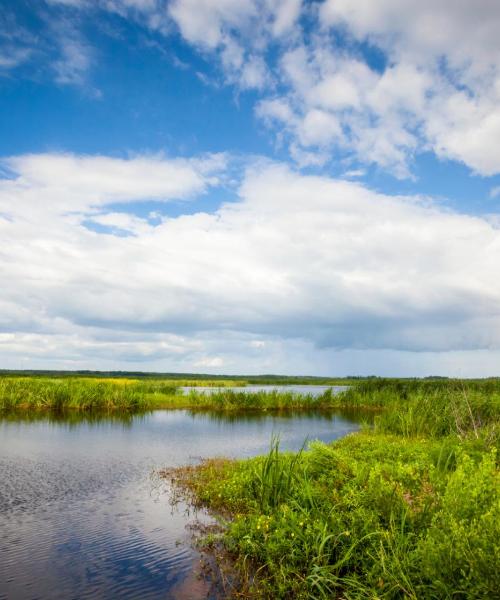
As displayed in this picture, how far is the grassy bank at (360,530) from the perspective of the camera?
5.67 metres

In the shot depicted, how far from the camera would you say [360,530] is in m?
7.67

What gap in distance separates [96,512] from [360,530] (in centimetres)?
691

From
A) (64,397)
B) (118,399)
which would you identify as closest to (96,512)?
Answer: (64,397)

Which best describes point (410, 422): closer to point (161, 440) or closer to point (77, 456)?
point (161, 440)

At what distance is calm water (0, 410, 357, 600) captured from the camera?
781 centimetres

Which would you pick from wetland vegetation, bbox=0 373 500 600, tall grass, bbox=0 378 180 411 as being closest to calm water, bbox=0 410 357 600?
wetland vegetation, bbox=0 373 500 600

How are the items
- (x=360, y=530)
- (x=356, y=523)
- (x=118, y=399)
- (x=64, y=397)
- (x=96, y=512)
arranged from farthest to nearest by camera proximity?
1. (x=118, y=399)
2. (x=64, y=397)
3. (x=96, y=512)
4. (x=356, y=523)
5. (x=360, y=530)

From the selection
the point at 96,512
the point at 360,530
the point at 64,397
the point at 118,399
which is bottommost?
the point at 96,512

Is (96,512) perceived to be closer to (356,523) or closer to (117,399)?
(356,523)

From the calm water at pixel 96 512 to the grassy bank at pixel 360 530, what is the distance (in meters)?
1.16

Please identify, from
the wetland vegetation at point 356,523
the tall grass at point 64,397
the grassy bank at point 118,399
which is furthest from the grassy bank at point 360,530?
the grassy bank at point 118,399

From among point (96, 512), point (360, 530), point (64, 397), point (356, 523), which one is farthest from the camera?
point (64, 397)

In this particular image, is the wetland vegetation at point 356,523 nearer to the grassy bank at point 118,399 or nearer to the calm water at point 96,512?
the calm water at point 96,512

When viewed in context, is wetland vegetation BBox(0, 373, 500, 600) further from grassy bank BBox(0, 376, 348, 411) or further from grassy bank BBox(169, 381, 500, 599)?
grassy bank BBox(0, 376, 348, 411)
